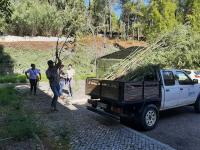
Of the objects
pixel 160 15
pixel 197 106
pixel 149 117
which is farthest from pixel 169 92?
pixel 160 15

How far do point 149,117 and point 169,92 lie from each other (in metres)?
1.33

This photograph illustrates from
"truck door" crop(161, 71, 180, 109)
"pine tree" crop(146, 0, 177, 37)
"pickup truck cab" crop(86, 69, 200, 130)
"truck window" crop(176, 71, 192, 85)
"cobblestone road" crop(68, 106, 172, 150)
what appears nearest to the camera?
"cobblestone road" crop(68, 106, 172, 150)

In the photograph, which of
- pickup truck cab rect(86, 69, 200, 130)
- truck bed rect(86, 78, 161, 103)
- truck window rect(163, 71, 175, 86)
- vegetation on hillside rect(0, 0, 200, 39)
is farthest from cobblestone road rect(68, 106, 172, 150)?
vegetation on hillside rect(0, 0, 200, 39)

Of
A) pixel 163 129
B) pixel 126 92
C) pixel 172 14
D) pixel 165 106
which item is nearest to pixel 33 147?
pixel 126 92

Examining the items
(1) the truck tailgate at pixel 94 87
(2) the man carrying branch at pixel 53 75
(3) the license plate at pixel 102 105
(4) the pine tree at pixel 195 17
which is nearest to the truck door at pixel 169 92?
(3) the license plate at pixel 102 105

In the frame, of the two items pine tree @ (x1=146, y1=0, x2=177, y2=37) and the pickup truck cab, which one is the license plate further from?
pine tree @ (x1=146, y1=0, x2=177, y2=37)

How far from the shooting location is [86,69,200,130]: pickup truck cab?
362 inches

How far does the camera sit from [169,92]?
1054 cm

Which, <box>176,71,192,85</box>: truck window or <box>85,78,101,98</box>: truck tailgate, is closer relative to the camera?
<box>85,78,101,98</box>: truck tailgate

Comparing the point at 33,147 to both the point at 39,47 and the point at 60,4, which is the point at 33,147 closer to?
the point at 39,47

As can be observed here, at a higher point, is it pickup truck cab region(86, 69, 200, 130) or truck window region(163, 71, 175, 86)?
truck window region(163, 71, 175, 86)

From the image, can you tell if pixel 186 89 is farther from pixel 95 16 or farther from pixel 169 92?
pixel 95 16

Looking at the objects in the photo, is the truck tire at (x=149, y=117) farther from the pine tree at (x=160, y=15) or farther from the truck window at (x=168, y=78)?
the pine tree at (x=160, y=15)

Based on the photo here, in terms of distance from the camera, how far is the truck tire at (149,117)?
9.44 metres
